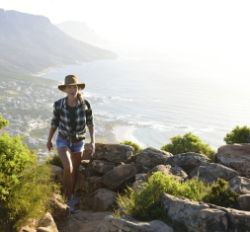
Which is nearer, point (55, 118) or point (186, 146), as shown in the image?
point (55, 118)

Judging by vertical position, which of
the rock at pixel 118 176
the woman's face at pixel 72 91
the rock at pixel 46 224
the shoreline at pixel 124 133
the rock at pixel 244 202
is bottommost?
the shoreline at pixel 124 133

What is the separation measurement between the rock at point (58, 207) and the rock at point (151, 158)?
325 centimetres

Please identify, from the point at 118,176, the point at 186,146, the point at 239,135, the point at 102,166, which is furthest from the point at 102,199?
the point at 239,135

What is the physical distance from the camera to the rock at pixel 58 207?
657 centimetres

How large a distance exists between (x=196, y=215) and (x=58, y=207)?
11.7 ft

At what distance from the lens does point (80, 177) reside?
9383mm

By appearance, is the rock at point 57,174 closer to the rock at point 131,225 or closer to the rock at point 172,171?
the rock at point 172,171

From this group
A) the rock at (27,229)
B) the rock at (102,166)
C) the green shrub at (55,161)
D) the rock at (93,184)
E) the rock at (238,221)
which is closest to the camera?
the rock at (238,221)

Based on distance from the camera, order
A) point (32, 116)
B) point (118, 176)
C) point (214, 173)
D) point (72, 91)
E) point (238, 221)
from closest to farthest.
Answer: point (238, 221) < point (72, 91) < point (214, 173) < point (118, 176) < point (32, 116)

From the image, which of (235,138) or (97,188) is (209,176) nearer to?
(97,188)

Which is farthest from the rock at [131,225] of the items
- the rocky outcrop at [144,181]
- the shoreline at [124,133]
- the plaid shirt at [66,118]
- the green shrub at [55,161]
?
the shoreline at [124,133]

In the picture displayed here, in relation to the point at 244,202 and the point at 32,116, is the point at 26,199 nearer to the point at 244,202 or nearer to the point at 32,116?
the point at 244,202

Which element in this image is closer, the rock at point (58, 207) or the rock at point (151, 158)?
the rock at point (58, 207)

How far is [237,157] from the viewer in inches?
340
